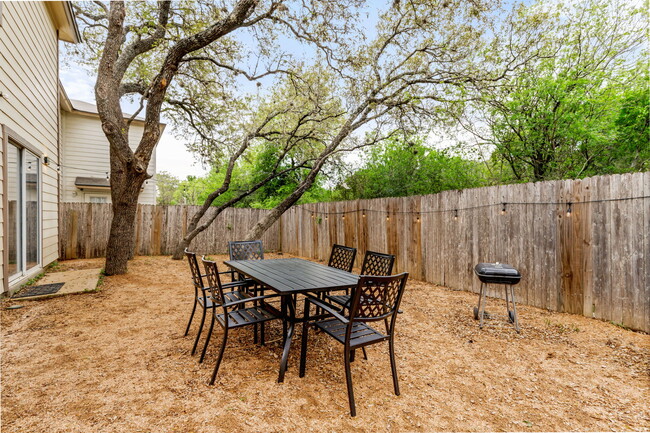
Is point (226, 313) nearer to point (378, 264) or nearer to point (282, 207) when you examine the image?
point (378, 264)

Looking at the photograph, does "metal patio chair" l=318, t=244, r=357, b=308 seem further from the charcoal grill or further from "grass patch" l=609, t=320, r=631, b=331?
"grass patch" l=609, t=320, r=631, b=331

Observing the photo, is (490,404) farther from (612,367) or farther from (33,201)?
(33,201)

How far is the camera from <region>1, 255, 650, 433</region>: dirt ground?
1.75 meters

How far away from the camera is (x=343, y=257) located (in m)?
3.73

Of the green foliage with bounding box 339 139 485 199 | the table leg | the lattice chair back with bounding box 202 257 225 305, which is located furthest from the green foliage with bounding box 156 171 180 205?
the table leg

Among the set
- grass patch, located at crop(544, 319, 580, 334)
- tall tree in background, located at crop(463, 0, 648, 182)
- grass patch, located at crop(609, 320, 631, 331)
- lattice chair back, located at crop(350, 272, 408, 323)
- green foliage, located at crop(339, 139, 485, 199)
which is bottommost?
grass patch, located at crop(544, 319, 580, 334)

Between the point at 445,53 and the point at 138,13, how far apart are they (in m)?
6.36

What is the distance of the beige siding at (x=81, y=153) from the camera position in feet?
30.8

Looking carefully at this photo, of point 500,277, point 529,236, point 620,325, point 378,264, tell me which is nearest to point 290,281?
point 378,264

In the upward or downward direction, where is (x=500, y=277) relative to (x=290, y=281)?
downward

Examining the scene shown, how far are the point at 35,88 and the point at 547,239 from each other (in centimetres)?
822

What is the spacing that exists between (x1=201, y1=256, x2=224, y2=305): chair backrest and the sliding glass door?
3.48 meters

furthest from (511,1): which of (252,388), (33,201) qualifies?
(33,201)

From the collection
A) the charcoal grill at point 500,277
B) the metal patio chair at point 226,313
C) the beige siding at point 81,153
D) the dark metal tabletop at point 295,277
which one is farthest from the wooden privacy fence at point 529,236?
the metal patio chair at point 226,313
